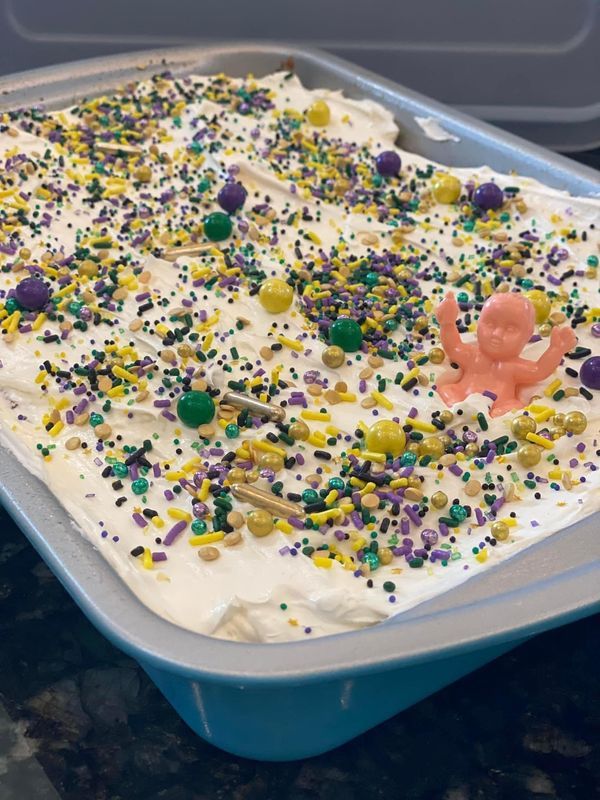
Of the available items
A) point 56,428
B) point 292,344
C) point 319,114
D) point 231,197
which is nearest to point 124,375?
→ point 56,428

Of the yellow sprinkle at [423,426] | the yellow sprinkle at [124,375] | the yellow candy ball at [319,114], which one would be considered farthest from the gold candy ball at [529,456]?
the yellow candy ball at [319,114]

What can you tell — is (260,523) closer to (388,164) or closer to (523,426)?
(523,426)

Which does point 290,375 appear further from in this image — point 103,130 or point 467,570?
point 103,130

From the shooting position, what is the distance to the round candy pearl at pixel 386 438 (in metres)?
1.05

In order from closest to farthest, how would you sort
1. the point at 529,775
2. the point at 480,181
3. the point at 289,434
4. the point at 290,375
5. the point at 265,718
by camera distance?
the point at 265,718 < the point at 529,775 < the point at 289,434 < the point at 290,375 < the point at 480,181

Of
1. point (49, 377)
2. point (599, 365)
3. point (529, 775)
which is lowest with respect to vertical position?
point (529, 775)

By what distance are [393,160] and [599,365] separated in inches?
25.3

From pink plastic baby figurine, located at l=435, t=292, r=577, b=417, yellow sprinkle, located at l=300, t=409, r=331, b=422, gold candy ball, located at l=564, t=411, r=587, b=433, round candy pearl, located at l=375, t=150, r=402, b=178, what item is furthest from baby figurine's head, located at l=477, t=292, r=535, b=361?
round candy pearl, located at l=375, t=150, r=402, b=178

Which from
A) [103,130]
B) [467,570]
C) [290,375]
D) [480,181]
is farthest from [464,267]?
[103,130]

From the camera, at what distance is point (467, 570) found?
3.03 feet

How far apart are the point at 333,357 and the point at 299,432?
5.9 inches

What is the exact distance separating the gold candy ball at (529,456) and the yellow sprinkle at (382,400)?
0.17 metres

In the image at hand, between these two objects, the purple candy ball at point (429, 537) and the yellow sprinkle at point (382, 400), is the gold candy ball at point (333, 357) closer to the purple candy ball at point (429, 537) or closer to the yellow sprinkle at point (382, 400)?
the yellow sprinkle at point (382, 400)

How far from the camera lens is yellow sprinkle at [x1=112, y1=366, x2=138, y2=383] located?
3.76ft
